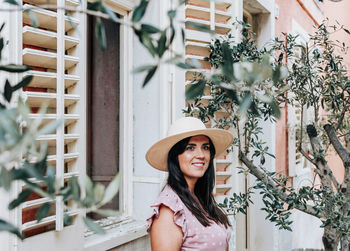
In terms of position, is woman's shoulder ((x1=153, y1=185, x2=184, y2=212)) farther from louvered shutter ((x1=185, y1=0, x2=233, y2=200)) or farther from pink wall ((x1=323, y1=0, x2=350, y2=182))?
pink wall ((x1=323, y1=0, x2=350, y2=182))

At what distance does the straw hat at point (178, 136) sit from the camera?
2.58 metres

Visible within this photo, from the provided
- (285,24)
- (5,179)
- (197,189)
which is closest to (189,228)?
(197,189)

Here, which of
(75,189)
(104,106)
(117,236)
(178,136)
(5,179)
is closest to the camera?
(5,179)

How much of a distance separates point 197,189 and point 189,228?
451 millimetres

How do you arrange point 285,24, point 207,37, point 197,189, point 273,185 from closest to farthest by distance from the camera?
point 197,189 → point 273,185 → point 207,37 → point 285,24

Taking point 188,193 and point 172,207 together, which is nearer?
point 172,207

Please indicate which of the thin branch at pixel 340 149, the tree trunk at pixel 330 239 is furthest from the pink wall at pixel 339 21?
the tree trunk at pixel 330 239

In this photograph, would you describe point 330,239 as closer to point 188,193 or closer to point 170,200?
point 188,193

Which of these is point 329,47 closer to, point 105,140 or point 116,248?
point 105,140

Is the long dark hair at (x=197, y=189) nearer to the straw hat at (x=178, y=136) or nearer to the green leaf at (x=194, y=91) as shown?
the straw hat at (x=178, y=136)

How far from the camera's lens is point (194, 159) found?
8.74 ft

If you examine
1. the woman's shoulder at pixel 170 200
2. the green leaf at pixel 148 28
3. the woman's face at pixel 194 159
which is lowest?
the woman's shoulder at pixel 170 200

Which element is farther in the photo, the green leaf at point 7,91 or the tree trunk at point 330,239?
the tree trunk at point 330,239

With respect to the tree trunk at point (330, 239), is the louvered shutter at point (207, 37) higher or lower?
higher
